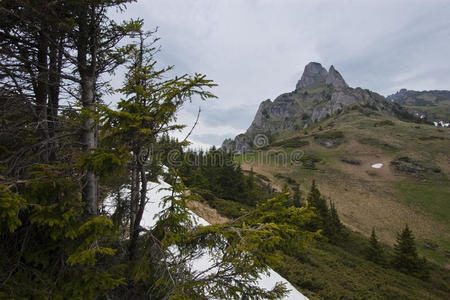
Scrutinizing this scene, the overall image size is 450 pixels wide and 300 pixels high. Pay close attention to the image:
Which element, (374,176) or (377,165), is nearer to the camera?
(374,176)

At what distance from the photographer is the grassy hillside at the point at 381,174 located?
32.7 meters

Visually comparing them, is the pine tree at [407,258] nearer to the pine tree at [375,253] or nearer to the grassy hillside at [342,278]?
the grassy hillside at [342,278]

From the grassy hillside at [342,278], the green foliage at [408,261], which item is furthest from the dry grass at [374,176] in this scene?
the grassy hillside at [342,278]

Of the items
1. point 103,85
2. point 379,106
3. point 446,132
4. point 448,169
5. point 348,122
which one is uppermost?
point 379,106

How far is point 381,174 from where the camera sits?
2082 inches

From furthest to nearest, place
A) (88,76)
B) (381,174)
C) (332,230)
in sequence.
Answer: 1. (381,174)
2. (332,230)
3. (88,76)

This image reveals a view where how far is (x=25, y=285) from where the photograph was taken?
238cm

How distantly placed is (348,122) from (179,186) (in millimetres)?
111148

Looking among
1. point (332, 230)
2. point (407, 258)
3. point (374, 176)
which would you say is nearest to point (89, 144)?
point (332, 230)

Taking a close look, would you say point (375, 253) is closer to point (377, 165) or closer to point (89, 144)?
point (89, 144)

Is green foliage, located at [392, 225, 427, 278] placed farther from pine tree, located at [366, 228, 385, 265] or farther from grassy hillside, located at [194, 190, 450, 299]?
pine tree, located at [366, 228, 385, 265]

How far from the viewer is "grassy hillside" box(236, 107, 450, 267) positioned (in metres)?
32.7

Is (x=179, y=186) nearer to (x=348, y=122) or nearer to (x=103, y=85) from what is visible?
(x=103, y=85)

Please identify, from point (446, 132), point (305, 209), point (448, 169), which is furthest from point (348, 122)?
point (305, 209)
